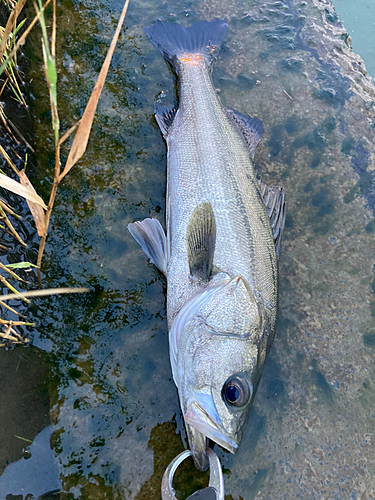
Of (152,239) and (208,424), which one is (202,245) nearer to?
(152,239)

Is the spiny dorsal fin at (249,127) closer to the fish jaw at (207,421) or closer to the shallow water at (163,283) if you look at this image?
the shallow water at (163,283)

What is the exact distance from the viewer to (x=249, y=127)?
128 inches

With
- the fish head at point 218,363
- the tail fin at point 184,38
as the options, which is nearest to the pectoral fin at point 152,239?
the fish head at point 218,363

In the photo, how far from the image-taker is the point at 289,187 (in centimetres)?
322

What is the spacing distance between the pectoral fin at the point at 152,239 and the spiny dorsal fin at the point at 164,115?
97cm

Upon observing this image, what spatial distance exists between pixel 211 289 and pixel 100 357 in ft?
2.93

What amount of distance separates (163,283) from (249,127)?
1576 mm

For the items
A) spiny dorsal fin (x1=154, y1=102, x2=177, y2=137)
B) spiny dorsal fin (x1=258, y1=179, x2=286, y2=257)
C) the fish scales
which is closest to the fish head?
the fish scales

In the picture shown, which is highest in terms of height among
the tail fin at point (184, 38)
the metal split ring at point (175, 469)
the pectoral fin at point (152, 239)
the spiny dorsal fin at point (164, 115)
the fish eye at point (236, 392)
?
the tail fin at point (184, 38)

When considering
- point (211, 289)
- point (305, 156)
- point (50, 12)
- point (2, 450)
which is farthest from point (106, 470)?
point (50, 12)

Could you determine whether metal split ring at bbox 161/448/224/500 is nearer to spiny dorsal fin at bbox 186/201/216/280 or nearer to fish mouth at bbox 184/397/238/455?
fish mouth at bbox 184/397/238/455

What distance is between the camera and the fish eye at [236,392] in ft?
6.64

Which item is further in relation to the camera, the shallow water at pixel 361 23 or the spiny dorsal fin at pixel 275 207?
the shallow water at pixel 361 23

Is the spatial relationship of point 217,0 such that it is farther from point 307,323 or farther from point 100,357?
point 100,357
